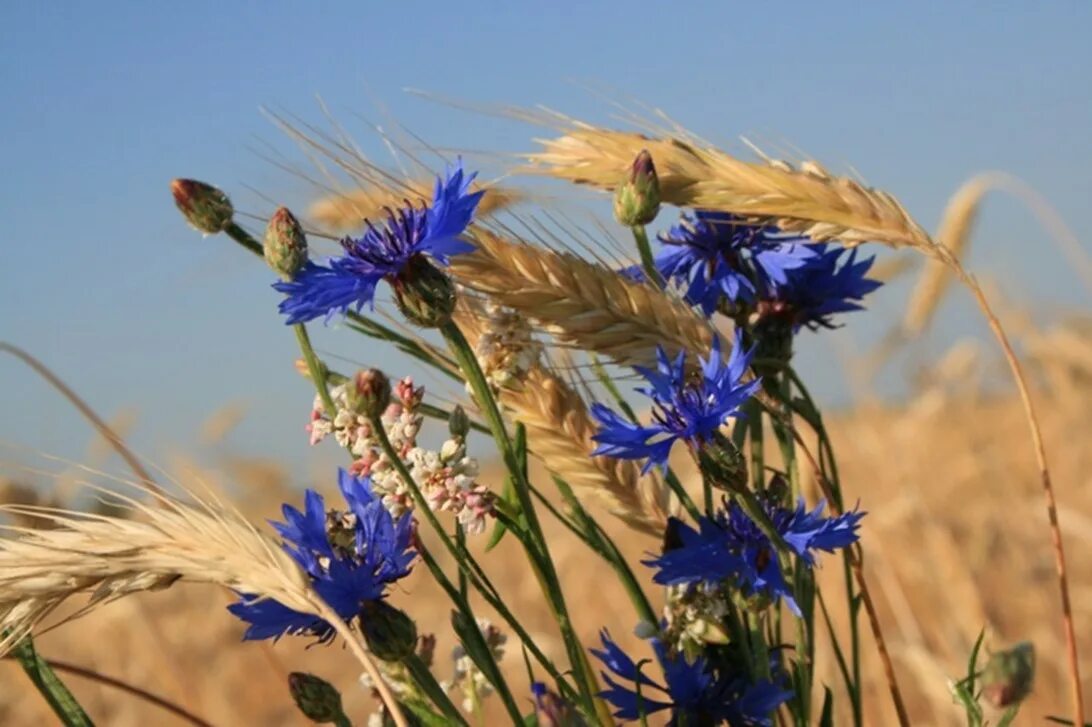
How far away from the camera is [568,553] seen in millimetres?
4051

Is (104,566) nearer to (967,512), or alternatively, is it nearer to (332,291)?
(332,291)

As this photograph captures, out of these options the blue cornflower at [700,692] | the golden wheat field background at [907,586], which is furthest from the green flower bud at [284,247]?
the golden wheat field background at [907,586]

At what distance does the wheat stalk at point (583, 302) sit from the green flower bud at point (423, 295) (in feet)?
0.09

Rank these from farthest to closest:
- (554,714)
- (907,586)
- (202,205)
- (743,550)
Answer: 1. (907,586)
2. (202,205)
3. (743,550)
4. (554,714)

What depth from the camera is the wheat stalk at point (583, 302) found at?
92 centimetres

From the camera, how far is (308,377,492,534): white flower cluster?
86 cm

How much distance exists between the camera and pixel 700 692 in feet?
2.89

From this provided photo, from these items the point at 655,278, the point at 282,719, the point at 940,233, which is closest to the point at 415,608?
the point at 282,719

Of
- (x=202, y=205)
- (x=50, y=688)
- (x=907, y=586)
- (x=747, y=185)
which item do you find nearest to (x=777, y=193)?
(x=747, y=185)

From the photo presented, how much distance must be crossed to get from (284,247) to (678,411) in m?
0.30

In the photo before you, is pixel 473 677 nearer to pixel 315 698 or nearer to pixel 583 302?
pixel 315 698

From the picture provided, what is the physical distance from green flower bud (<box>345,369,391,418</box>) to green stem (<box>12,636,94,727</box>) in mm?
299

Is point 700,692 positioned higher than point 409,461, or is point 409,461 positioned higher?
point 409,461

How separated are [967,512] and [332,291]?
407 cm
